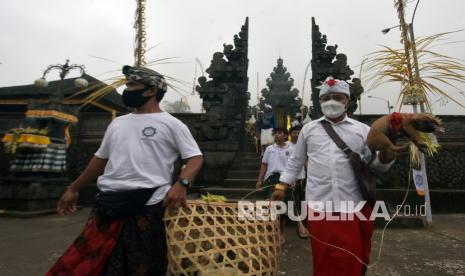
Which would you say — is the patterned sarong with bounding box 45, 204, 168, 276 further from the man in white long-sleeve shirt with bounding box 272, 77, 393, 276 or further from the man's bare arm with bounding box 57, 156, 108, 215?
the man in white long-sleeve shirt with bounding box 272, 77, 393, 276

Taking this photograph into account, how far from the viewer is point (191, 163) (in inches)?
87.2

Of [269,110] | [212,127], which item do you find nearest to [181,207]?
[212,127]

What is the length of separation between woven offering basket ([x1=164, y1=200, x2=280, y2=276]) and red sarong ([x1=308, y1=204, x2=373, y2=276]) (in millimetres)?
336

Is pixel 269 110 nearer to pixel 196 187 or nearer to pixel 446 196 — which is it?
pixel 196 187

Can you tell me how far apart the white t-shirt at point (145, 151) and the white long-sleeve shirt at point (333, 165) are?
1.00m

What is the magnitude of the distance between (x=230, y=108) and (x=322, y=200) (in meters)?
10.1

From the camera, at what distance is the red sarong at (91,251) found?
196 cm

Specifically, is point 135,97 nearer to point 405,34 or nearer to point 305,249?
point 305,249

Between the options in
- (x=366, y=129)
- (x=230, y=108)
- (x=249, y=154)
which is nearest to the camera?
(x=366, y=129)

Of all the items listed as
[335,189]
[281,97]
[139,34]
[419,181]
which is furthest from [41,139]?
[281,97]

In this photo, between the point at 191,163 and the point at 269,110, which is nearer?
the point at 191,163

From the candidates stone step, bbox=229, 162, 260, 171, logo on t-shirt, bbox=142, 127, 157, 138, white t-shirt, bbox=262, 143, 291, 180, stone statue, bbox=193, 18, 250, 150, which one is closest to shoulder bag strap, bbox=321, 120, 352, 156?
logo on t-shirt, bbox=142, 127, 157, 138

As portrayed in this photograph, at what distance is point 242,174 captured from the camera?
29.9 ft

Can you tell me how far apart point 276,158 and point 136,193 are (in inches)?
131
